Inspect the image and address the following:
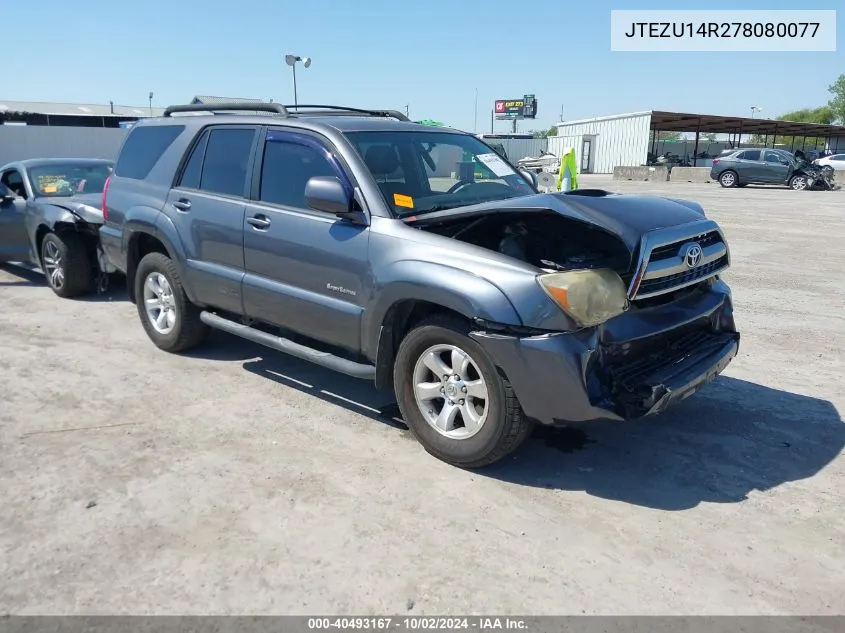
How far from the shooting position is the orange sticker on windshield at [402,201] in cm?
416

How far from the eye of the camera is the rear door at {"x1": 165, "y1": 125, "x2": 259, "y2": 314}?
16.0 feet

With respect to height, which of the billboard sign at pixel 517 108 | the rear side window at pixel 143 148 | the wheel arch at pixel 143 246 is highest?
the billboard sign at pixel 517 108

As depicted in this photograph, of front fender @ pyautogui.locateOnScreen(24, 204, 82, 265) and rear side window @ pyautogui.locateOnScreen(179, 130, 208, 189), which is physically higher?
rear side window @ pyautogui.locateOnScreen(179, 130, 208, 189)

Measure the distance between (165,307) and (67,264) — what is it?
8.69ft

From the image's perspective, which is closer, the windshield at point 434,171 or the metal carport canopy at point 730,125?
the windshield at point 434,171

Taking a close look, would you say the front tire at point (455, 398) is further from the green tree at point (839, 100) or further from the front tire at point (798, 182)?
the green tree at point (839, 100)

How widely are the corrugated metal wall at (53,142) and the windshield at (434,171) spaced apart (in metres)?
25.3

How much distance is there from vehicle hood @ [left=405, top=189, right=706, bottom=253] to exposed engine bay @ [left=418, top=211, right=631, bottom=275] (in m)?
0.08

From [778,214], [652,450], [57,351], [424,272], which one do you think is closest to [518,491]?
[652,450]

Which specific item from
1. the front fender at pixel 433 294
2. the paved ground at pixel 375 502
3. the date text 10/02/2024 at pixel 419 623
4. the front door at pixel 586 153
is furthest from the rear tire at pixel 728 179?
the date text 10/02/2024 at pixel 419 623

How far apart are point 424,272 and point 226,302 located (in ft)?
6.49

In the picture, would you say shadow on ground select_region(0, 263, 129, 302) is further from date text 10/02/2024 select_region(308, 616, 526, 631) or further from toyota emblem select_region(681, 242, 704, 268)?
toyota emblem select_region(681, 242, 704, 268)

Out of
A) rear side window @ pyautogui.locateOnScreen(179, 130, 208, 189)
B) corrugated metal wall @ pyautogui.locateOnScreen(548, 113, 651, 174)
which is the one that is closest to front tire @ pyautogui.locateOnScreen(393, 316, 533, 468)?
rear side window @ pyautogui.locateOnScreen(179, 130, 208, 189)

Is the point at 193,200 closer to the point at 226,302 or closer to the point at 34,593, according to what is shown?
the point at 226,302
